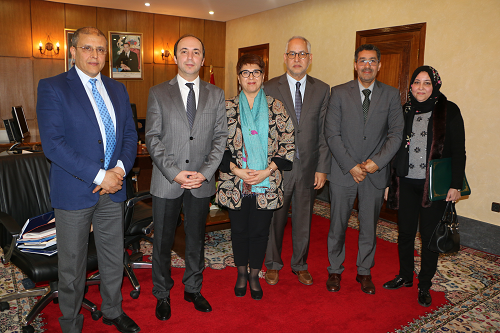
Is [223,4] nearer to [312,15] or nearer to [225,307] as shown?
[312,15]

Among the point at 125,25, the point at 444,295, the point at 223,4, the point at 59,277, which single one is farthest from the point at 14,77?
the point at 444,295

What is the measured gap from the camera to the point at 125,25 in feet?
26.5

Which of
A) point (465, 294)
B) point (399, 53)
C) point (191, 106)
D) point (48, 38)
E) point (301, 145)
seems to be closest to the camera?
point (191, 106)

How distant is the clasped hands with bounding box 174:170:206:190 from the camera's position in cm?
258

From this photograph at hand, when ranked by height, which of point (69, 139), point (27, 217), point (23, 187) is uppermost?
point (69, 139)

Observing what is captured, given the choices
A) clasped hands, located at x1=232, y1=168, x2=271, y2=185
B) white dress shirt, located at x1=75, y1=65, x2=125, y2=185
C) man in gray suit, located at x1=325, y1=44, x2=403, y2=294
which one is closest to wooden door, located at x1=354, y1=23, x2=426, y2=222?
man in gray suit, located at x1=325, y1=44, x2=403, y2=294

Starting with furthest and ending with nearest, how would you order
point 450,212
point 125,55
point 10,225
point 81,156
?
point 125,55 < point 450,212 < point 10,225 < point 81,156

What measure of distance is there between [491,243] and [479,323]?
182cm

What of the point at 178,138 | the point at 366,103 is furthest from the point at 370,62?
the point at 178,138

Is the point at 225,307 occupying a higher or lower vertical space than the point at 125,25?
lower

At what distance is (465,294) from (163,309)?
2473 mm

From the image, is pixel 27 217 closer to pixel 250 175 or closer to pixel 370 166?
pixel 250 175

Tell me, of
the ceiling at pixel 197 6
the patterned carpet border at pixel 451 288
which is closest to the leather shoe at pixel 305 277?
the patterned carpet border at pixel 451 288

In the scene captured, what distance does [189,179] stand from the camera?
2588mm
